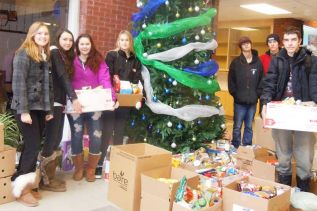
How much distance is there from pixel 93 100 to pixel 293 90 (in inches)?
71.2

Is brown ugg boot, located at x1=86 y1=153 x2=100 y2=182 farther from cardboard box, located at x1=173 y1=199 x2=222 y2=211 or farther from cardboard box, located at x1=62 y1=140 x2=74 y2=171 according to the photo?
cardboard box, located at x1=173 y1=199 x2=222 y2=211

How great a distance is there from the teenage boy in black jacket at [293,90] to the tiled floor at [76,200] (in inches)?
62.0

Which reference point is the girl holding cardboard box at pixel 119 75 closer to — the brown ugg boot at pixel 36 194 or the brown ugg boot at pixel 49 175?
the brown ugg boot at pixel 49 175

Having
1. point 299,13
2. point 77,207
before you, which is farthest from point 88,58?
point 299,13

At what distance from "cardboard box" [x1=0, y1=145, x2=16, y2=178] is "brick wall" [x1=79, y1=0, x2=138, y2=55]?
84.7 inches

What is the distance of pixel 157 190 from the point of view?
8.22 ft

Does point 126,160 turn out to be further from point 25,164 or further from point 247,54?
point 247,54

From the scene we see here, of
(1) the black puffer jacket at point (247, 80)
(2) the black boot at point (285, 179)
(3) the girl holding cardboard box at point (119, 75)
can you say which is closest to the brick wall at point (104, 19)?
(3) the girl holding cardboard box at point (119, 75)

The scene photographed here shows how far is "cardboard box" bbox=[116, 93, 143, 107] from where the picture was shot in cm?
366

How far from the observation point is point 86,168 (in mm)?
3777

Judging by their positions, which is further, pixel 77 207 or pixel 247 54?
pixel 247 54

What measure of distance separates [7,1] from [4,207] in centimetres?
268

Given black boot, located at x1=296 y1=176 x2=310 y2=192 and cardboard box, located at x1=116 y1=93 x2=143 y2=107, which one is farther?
cardboard box, located at x1=116 y1=93 x2=143 y2=107

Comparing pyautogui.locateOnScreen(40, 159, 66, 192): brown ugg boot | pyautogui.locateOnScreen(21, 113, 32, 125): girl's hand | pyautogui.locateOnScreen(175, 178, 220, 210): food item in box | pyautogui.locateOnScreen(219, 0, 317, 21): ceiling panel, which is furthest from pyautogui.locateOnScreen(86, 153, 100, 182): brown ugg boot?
pyautogui.locateOnScreen(219, 0, 317, 21): ceiling panel
